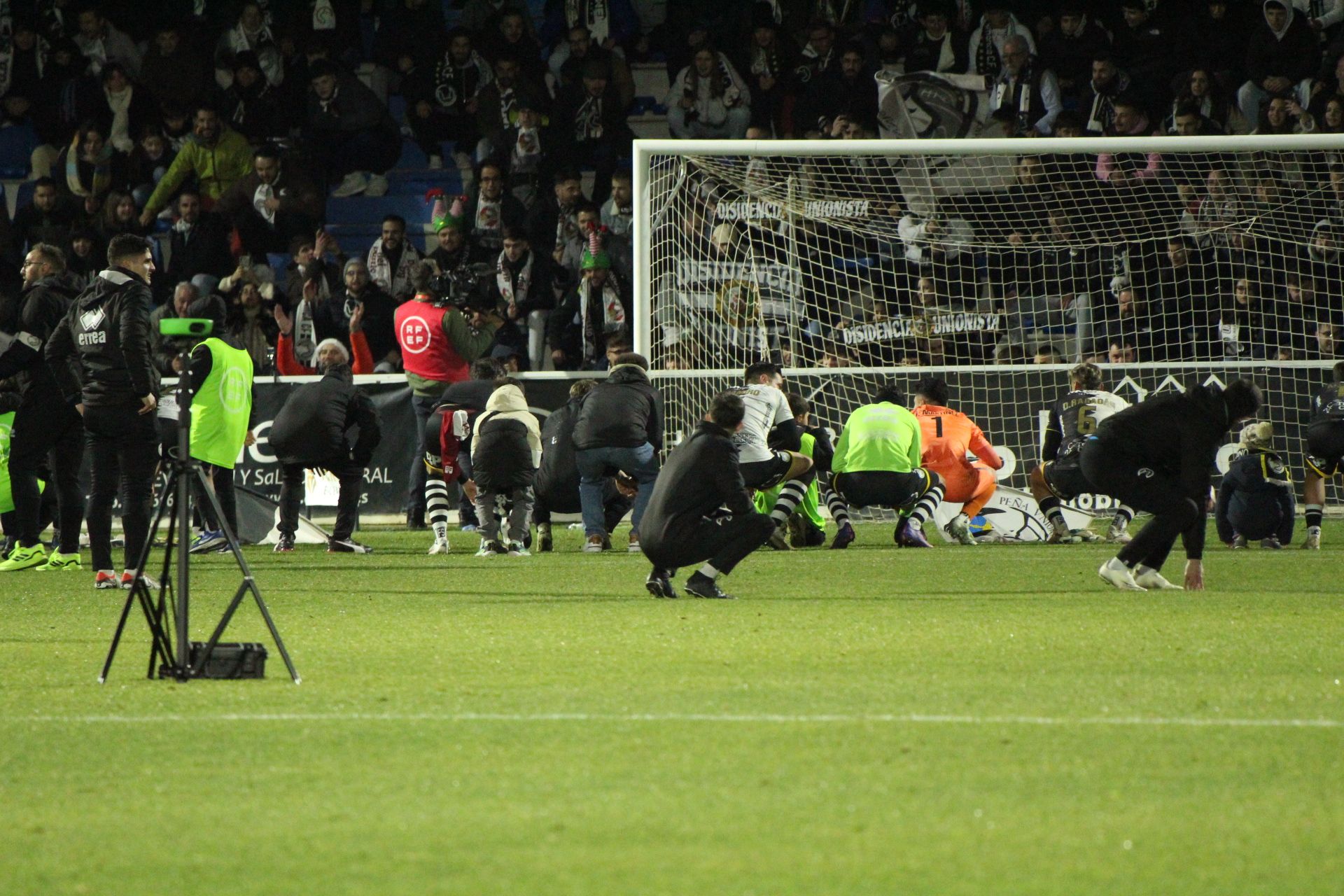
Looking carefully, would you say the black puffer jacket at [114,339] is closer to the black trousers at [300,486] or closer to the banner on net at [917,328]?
the black trousers at [300,486]

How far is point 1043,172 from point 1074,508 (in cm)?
414

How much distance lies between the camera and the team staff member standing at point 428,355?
1694 centimetres

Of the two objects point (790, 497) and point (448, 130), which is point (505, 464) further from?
point (448, 130)

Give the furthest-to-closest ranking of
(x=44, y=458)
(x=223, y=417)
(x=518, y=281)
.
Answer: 1. (x=518, y=281)
2. (x=223, y=417)
3. (x=44, y=458)

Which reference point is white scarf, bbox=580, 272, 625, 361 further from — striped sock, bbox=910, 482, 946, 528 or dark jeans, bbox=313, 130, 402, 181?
striped sock, bbox=910, 482, 946, 528

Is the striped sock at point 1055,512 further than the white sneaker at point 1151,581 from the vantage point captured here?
Yes

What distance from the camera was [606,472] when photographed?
14.6 m

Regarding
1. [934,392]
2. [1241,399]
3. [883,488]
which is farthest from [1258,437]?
[1241,399]

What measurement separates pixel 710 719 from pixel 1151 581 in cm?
553

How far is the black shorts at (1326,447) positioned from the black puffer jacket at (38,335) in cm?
951

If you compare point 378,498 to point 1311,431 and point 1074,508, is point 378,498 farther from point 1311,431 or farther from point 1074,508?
point 1311,431

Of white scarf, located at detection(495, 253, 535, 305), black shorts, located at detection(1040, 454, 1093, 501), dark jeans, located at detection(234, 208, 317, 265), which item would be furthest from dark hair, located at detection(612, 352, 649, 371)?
dark jeans, located at detection(234, 208, 317, 265)

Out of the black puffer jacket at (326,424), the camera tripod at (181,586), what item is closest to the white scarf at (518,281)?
the black puffer jacket at (326,424)

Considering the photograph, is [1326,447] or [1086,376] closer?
[1326,447]
